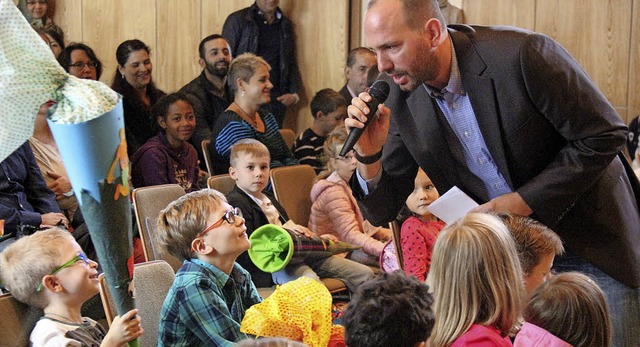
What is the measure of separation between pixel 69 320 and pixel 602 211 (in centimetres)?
146

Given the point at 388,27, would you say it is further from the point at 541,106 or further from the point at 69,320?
the point at 69,320

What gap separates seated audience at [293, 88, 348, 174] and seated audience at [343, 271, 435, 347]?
3.53m

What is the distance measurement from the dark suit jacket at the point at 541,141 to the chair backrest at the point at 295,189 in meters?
1.99

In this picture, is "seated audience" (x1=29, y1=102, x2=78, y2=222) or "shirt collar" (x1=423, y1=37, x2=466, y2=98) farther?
"seated audience" (x1=29, y1=102, x2=78, y2=222)

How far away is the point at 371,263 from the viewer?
4348mm

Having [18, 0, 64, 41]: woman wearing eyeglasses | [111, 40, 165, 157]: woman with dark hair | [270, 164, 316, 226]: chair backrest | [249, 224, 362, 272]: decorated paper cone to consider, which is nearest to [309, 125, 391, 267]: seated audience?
[270, 164, 316, 226]: chair backrest

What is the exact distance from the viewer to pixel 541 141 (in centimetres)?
210

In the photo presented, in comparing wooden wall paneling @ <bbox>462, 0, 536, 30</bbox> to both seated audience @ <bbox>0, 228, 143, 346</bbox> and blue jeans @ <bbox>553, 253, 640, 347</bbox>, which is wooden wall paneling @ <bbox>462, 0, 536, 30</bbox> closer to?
blue jeans @ <bbox>553, 253, 640, 347</bbox>

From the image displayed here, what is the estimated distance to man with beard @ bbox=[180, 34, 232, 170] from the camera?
5395mm

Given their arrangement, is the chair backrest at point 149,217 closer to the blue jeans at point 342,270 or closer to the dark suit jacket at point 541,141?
the blue jeans at point 342,270

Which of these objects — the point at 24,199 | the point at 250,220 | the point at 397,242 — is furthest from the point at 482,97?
the point at 24,199

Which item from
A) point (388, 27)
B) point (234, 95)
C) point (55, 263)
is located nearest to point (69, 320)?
point (55, 263)

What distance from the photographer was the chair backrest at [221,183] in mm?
4134

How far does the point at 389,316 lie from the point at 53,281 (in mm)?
1148
